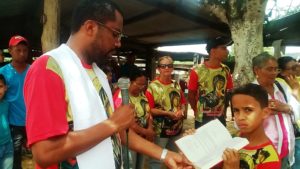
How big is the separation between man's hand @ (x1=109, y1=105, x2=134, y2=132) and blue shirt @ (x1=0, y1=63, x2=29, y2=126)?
3253 mm

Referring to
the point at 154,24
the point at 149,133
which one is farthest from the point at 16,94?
the point at 154,24

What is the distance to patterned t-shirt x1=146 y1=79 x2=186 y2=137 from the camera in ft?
16.8

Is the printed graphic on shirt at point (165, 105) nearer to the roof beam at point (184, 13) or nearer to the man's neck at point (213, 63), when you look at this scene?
the man's neck at point (213, 63)

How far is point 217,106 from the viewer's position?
16.6 feet

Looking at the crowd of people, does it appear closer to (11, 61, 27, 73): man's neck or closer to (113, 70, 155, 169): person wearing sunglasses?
(11, 61, 27, 73): man's neck

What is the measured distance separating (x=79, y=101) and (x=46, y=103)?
0.18 metres

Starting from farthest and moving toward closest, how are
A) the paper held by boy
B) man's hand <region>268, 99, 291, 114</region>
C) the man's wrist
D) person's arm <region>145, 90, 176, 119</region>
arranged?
person's arm <region>145, 90, 176, 119</region>, man's hand <region>268, 99, 291, 114</region>, the paper held by boy, the man's wrist

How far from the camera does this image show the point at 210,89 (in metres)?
5.04

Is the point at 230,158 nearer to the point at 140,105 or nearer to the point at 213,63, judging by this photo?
the point at 140,105

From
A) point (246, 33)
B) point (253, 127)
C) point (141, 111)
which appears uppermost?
point (246, 33)

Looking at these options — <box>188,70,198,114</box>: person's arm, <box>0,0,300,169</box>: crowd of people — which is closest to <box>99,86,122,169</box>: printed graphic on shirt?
<box>0,0,300,169</box>: crowd of people

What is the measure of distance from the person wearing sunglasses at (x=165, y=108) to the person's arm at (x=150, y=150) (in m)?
2.71

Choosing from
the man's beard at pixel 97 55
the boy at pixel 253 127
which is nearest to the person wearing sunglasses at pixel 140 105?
the boy at pixel 253 127

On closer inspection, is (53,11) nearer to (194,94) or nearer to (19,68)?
(19,68)
